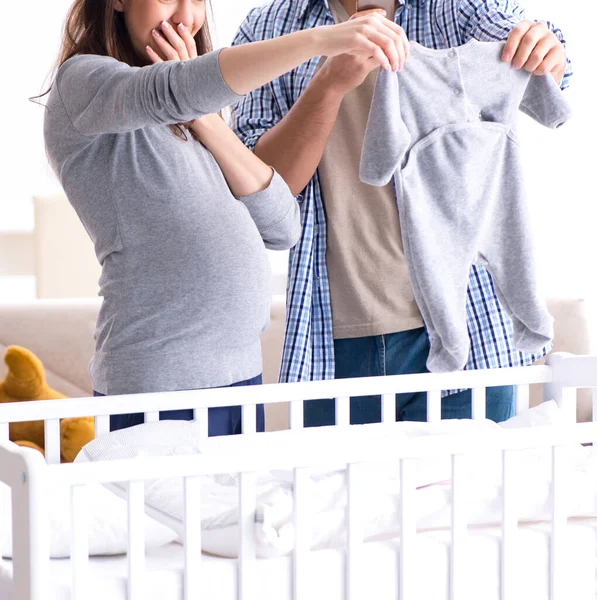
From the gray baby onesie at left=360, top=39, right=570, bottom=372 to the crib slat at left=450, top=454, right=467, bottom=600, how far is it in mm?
321

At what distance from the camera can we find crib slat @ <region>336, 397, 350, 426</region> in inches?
50.1

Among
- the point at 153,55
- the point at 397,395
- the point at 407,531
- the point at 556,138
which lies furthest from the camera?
the point at 556,138

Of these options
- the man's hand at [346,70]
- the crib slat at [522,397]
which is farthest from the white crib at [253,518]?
the man's hand at [346,70]

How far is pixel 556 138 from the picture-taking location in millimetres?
2906

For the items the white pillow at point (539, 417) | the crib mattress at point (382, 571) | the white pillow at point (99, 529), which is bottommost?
the crib mattress at point (382, 571)

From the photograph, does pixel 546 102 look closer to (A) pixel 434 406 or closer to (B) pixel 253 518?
(A) pixel 434 406

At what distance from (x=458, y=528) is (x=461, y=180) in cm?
52

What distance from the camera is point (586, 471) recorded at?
3.60 ft

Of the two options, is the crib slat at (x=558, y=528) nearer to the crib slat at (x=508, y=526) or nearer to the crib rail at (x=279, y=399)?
the crib slat at (x=508, y=526)

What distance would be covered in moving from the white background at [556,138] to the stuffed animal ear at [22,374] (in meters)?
1.08

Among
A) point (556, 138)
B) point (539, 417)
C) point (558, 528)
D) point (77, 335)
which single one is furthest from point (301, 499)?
point (556, 138)

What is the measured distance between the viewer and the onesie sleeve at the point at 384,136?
3.73ft

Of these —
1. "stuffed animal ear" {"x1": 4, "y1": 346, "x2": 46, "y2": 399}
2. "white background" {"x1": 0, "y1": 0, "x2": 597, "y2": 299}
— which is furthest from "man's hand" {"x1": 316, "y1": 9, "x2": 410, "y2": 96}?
"white background" {"x1": 0, "y1": 0, "x2": 597, "y2": 299}

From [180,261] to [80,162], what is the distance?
0.18 metres
